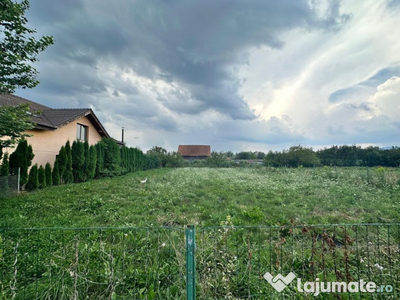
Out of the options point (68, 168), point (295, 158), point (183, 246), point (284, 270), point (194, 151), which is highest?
point (194, 151)

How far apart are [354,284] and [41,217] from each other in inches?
222

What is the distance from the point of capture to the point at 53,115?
12.1 metres

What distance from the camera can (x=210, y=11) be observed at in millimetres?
6738

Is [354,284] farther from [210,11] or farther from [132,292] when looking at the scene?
[210,11]

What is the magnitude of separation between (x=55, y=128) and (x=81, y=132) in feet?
11.2

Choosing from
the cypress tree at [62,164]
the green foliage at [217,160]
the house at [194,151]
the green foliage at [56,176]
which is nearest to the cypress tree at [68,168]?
the cypress tree at [62,164]

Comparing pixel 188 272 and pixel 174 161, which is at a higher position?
pixel 174 161

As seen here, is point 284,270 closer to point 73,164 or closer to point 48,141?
point 73,164

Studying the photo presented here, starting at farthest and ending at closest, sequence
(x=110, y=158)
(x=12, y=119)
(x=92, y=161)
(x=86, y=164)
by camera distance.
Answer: (x=110, y=158) < (x=92, y=161) < (x=86, y=164) < (x=12, y=119)

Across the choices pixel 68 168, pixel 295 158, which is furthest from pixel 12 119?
pixel 295 158

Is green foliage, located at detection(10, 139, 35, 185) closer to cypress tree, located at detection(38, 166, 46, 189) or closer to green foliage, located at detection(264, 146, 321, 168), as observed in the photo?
cypress tree, located at detection(38, 166, 46, 189)

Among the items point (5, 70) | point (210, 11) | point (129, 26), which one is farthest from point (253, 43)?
point (5, 70)

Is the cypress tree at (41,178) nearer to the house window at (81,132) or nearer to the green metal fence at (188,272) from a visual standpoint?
the house window at (81,132)

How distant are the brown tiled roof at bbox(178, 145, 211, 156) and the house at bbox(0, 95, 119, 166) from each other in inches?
1251
